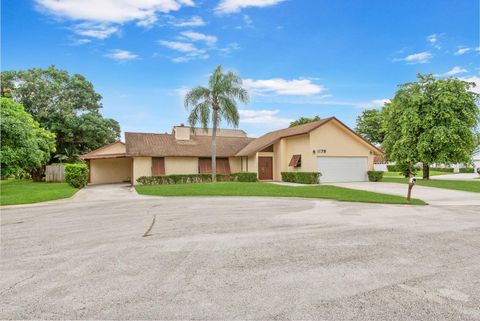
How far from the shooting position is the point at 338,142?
24.9 meters

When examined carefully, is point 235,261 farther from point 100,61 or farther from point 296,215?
point 100,61

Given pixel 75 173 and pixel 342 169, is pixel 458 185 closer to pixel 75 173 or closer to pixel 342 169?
pixel 342 169

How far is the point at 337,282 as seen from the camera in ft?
12.8

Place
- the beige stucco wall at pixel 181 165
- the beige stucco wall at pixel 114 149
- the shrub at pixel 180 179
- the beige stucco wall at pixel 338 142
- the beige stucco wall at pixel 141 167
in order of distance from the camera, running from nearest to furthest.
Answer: the shrub at pixel 180 179 < the beige stucco wall at pixel 338 142 < the beige stucco wall at pixel 141 167 < the beige stucco wall at pixel 181 165 < the beige stucco wall at pixel 114 149

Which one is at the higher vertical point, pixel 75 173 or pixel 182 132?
pixel 182 132

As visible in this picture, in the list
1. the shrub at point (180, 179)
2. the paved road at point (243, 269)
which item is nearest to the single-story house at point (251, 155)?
the shrub at point (180, 179)

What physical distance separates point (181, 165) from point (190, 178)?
9.35 feet

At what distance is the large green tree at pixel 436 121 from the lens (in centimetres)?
2331

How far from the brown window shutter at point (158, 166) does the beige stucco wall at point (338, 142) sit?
13084 mm

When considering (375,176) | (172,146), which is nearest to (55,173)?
(172,146)

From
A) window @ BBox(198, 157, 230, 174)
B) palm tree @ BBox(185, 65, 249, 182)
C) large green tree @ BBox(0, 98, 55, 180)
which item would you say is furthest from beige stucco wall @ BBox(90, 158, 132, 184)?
palm tree @ BBox(185, 65, 249, 182)

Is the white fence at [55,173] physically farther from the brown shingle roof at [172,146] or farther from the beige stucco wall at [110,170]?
the brown shingle roof at [172,146]

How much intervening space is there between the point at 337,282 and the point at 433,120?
25.3 m

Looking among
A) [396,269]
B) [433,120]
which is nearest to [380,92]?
[433,120]
